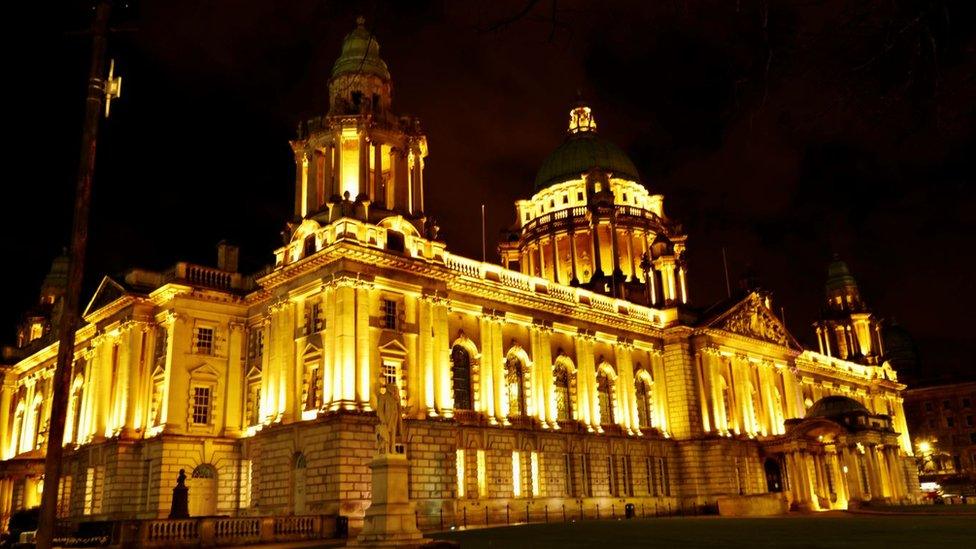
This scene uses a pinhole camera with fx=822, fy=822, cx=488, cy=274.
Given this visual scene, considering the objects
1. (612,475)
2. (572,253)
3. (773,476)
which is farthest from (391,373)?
(773,476)

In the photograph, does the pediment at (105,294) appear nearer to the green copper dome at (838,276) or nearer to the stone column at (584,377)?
the stone column at (584,377)

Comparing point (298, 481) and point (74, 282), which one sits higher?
point (74, 282)

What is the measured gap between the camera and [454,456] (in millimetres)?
39500

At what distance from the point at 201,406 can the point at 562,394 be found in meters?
20.8

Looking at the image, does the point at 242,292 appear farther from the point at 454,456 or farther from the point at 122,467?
the point at 454,456

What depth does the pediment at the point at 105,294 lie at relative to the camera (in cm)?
4650

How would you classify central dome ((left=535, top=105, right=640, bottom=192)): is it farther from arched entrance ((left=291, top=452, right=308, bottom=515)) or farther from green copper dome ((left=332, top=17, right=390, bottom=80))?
arched entrance ((left=291, top=452, right=308, bottom=515))

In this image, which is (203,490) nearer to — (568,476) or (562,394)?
(568,476)

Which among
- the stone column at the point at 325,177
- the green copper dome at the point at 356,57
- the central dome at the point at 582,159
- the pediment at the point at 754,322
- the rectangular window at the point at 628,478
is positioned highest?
the central dome at the point at 582,159

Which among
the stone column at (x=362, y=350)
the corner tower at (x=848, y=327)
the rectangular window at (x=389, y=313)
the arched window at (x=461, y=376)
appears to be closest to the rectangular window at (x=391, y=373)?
the stone column at (x=362, y=350)

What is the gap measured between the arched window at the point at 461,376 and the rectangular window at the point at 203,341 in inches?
530

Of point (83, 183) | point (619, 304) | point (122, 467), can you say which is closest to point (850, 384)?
point (619, 304)

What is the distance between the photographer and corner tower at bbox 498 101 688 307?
62.2 m

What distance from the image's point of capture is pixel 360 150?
4209cm
